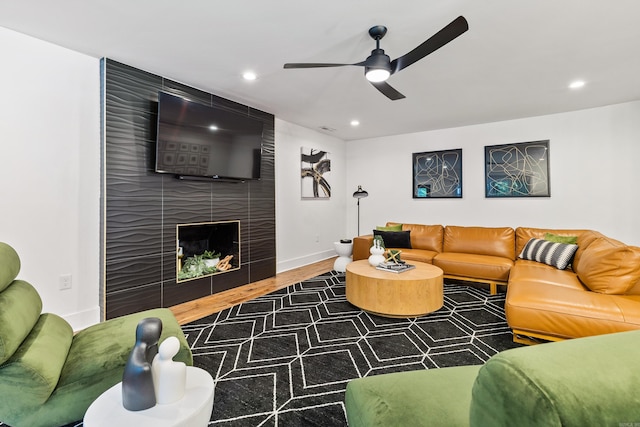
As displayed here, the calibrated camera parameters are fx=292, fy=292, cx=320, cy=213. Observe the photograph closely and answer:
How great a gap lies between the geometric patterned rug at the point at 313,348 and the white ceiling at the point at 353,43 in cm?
246

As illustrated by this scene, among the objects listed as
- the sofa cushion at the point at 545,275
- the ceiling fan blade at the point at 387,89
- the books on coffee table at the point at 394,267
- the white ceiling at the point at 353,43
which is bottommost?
the sofa cushion at the point at 545,275

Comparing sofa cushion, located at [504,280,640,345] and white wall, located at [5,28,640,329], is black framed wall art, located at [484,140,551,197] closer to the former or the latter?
white wall, located at [5,28,640,329]

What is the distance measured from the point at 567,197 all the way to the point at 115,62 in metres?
5.90

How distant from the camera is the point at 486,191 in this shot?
485 cm

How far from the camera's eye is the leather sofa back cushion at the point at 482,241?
4.13 m

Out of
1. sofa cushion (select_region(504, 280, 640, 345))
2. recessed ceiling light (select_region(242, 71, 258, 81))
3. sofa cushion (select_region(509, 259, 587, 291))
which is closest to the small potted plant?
recessed ceiling light (select_region(242, 71, 258, 81))

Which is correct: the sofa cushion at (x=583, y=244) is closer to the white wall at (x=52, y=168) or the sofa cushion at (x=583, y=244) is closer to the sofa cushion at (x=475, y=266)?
the sofa cushion at (x=475, y=266)

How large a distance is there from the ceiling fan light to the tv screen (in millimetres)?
1951

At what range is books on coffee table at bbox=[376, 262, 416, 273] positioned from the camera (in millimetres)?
3088

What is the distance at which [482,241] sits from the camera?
4262 mm

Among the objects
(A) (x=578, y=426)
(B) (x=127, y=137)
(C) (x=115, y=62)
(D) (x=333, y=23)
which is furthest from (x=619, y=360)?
(C) (x=115, y=62)

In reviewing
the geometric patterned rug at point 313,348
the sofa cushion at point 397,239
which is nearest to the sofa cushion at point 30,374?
the geometric patterned rug at point 313,348

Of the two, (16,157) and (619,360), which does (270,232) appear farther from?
(619,360)

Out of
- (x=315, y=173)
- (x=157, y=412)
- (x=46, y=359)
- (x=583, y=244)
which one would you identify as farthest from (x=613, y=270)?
(x=315, y=173)
